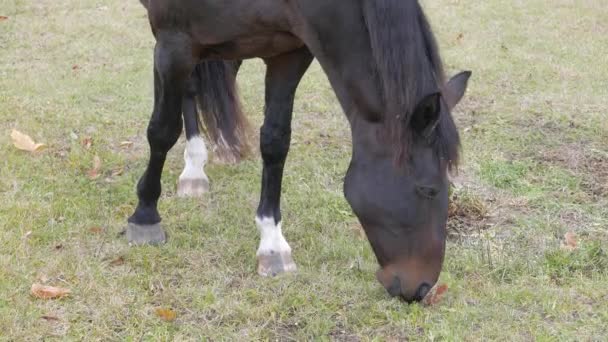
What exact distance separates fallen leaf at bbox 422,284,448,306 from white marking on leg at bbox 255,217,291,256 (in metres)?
0.72

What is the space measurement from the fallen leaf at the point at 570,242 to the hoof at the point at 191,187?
199 centimetres

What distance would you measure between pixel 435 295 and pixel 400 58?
40.3 inches

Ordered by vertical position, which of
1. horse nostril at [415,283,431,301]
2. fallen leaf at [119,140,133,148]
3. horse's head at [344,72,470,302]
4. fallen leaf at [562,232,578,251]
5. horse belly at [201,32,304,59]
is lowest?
fallen leaf at [562,232,578,251]

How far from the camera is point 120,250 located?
3.18 metres

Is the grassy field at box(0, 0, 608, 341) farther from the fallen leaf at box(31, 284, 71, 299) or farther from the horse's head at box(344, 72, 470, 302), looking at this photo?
the horse's head at box(344, 72, 470, 302)

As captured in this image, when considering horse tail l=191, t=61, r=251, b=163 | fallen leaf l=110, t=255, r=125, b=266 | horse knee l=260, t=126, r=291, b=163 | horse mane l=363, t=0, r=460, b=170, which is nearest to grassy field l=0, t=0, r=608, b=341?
fallen leaf l=110, t=255, r=125, b=266

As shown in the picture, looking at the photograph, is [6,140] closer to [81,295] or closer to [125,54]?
[81,295]

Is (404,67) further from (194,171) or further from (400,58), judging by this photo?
(194,171)

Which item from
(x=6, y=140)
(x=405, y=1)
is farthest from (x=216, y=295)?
(x=6, y=140)

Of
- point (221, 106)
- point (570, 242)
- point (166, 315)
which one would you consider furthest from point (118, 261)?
point (570, 242)

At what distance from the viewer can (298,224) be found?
3.58 meters

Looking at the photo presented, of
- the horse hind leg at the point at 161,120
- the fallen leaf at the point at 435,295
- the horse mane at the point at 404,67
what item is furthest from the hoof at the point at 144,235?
the horse mane at the point at 404,67

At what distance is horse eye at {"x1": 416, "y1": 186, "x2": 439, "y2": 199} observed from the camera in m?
2.41

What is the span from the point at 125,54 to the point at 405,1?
5125mm
